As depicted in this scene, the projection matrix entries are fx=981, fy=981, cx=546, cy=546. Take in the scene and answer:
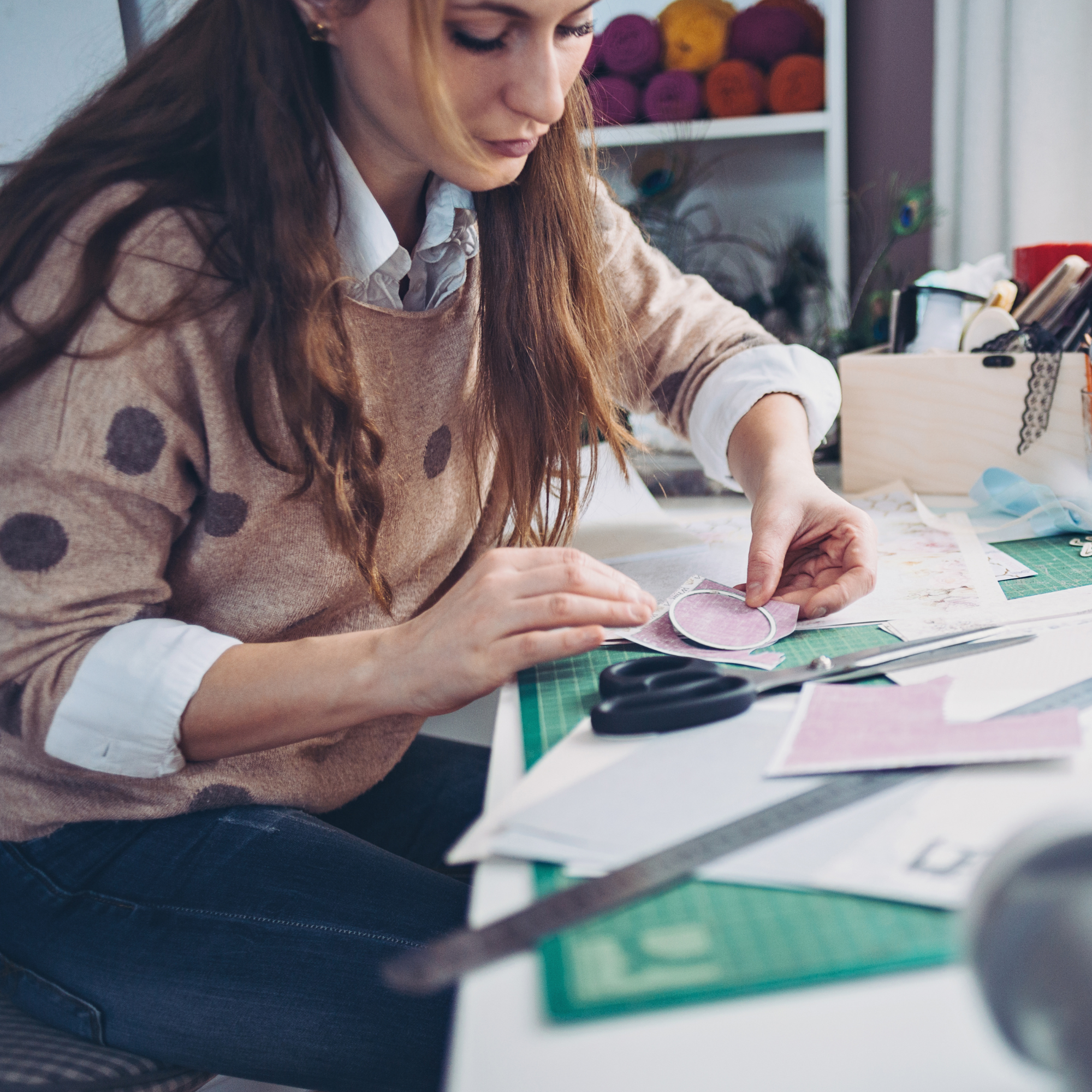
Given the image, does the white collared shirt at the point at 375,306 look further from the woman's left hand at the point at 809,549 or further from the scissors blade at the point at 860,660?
the scissors blade at the point at 860,660

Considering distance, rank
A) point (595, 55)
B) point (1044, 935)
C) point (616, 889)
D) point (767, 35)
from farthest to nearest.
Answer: point (595, 55)
point (767, 35)
point (616, 889)
point (1044, 935)

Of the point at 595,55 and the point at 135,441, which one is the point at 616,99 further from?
the point at 135,441

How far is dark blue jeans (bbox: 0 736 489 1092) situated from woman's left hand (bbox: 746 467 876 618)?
0.30 meters

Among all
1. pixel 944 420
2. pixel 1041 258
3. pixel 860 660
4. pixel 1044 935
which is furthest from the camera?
pixel 1041 258

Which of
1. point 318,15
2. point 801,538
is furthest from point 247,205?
point 801,538

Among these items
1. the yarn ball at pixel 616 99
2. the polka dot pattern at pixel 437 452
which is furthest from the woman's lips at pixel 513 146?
the yarn ball at pixel 616 99

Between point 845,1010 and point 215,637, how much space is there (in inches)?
16.8

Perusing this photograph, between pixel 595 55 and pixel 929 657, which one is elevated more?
pixel 595 55

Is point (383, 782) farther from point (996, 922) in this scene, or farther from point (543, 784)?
point (996, 922)

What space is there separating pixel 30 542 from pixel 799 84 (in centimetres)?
124

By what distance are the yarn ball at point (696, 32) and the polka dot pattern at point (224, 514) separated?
42.4 inches

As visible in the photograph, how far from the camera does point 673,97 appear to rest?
1.42 meters

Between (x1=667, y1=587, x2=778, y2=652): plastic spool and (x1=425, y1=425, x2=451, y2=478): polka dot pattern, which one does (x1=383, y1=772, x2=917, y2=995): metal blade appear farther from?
(x1=425, y1=425, x2=451, y2=478): polka dot pattern

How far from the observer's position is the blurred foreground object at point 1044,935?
0.77ft
